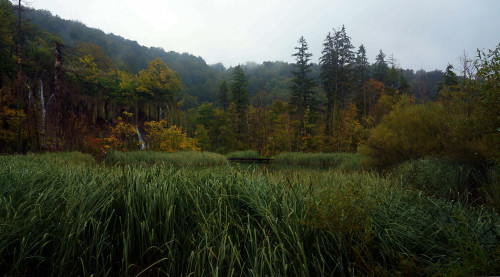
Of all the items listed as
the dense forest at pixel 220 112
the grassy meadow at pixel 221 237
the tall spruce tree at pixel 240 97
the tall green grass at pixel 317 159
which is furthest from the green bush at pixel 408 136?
the tall spruce tree at pixel 240 97

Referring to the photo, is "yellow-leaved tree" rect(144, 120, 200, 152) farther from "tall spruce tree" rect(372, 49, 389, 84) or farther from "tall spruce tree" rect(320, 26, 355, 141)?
"tall spruce tree" rect(372, 49, 389, 84)

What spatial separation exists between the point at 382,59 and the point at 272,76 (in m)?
39.4

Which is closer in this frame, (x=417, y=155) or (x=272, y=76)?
(x=417, y=155)

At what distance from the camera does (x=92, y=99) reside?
20.4 meters

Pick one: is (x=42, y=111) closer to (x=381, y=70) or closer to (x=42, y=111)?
(x=42, y=111)

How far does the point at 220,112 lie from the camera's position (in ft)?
118

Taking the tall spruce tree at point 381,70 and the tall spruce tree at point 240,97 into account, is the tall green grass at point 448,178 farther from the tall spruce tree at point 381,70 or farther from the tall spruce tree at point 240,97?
the tall spruce tree at point 381,70

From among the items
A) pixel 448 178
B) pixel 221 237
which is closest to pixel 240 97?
pixel 448 178

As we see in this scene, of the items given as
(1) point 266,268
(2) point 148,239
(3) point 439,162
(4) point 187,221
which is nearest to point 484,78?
(3) point 439,162

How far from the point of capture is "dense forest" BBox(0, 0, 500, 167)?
22.8 ft

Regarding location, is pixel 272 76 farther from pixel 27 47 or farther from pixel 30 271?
pixel 30 271

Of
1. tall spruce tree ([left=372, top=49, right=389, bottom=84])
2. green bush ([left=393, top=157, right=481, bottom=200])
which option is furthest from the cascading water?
tall spruce tree ([left=372, top=49, right=389, bottom=84])

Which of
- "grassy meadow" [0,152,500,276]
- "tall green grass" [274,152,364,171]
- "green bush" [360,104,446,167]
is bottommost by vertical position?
"tall green grass" [274,152,364,171]

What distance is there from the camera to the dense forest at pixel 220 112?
6957mm
